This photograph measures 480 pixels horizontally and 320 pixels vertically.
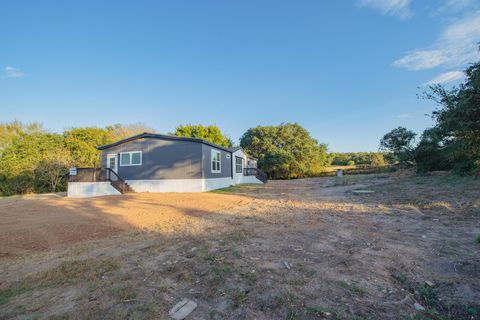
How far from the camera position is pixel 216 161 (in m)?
16.5

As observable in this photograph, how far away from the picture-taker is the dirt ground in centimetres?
223

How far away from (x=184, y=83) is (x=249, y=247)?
1751 centimetres

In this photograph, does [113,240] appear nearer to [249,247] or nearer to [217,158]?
[249,247]

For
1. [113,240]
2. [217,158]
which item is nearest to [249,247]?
[113,240]

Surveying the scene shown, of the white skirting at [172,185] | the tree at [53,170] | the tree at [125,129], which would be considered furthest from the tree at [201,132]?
the white skirting at [172,185]

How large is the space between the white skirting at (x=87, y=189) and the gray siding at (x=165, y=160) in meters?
1.81

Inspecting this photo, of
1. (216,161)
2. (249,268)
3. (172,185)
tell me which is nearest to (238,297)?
(249,268)

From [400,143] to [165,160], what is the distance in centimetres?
1988

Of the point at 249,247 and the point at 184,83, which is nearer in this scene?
the point at 249,247

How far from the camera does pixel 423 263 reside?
3193 millimetres

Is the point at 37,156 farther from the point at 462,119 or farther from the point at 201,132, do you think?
the point at 462,119

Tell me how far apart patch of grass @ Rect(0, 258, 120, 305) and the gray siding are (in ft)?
35.4

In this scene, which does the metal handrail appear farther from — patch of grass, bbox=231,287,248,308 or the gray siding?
patch of grass, bbox=231,287,248,308

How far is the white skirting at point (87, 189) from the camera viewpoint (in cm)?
1329
